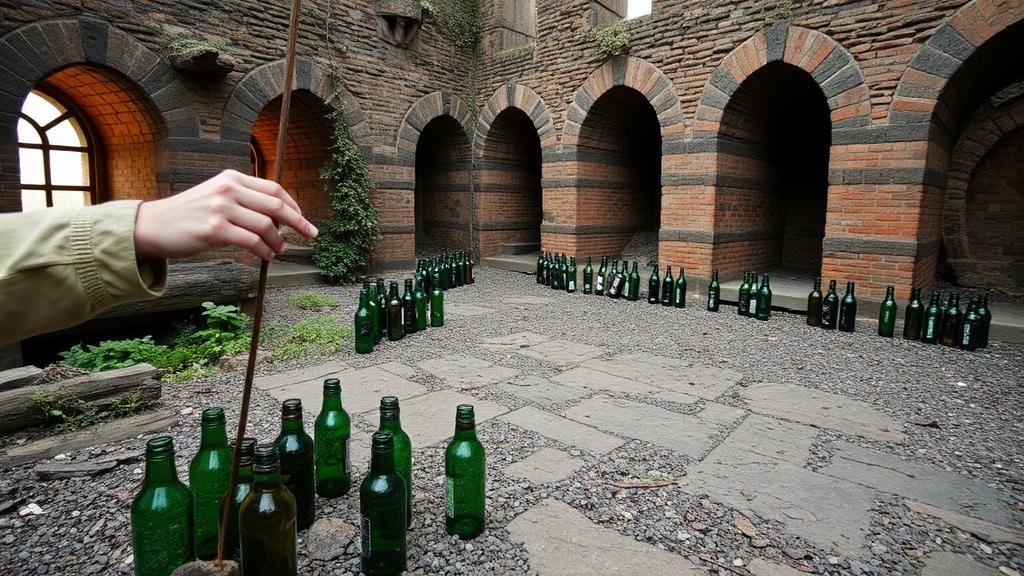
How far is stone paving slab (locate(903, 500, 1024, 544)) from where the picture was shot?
2.24 meters

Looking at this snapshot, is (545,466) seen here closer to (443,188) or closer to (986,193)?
(986,193)

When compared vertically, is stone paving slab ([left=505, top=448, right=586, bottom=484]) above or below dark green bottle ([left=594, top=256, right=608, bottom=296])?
below

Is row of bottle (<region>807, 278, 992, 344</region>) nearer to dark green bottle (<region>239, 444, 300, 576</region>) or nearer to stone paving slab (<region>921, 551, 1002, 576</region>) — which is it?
stone paving slab (<region>921, 551, 1002, 576</region>)

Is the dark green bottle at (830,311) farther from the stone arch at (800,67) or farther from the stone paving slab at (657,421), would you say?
the stone paving slab at (657,421)

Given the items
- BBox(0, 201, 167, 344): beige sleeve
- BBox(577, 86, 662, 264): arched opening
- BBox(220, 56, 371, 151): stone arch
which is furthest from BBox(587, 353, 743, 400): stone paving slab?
BBox(220, 56, 371, 151): stone arch

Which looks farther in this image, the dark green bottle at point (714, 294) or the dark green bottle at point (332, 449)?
the dark green bottle at point (714, 294)

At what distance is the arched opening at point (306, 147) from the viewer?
952 centimetres

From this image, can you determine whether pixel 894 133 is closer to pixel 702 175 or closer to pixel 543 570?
pixel 702 175

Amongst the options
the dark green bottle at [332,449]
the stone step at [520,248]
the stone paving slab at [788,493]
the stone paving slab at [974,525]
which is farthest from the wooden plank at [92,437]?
the stone step at [520,248]

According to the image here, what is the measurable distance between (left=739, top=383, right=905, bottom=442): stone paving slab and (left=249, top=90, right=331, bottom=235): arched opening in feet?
26.8

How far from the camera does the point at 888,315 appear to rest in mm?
6023

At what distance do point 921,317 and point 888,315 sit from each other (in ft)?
0.98

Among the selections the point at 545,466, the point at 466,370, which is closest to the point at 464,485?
the point at 545,466

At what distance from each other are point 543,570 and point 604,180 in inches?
353
